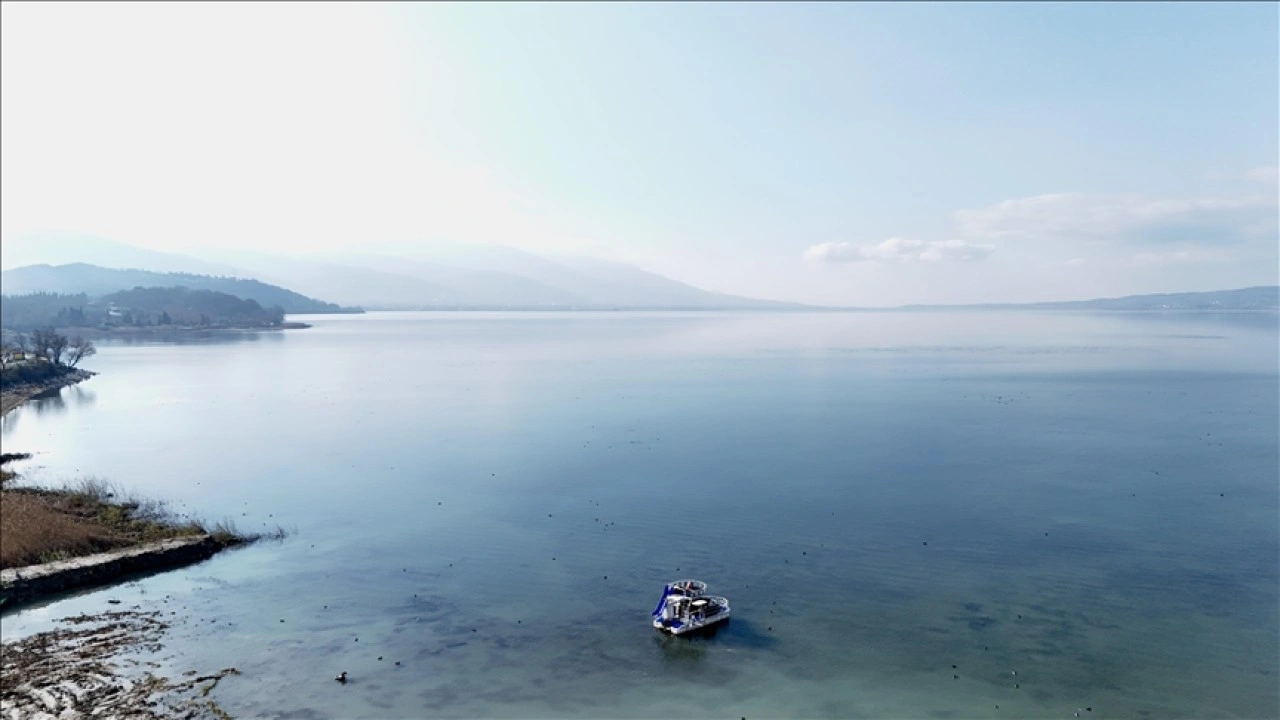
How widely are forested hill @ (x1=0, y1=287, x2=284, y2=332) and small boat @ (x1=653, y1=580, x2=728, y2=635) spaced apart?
10918 cm

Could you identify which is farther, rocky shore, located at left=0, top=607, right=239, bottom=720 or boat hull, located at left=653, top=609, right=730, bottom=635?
boat hull, located at left=653, top=609, right=730, bottom=635

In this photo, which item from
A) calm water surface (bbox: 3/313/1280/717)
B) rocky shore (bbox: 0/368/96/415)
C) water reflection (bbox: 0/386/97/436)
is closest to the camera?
calm water surface (bbox: 3/313/1280/717)

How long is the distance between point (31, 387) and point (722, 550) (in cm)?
5223

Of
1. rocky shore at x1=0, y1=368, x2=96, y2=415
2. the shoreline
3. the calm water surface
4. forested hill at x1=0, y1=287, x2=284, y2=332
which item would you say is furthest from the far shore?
the shoreline

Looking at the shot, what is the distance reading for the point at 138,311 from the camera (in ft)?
417

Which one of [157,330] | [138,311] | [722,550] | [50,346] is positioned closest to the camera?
[722,550]

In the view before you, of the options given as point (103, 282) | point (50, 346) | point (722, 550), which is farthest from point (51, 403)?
point (103, 282)

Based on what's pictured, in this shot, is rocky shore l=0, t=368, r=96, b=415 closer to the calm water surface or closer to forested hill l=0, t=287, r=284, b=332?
the calm water surface

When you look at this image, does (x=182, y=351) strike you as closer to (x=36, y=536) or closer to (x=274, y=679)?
(x=36, y=536)

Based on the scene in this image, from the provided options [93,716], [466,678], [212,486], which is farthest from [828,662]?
[212,486]

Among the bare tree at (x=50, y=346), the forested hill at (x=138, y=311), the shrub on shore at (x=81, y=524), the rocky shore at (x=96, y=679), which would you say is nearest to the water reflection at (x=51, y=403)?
the bare tree at (x=50, y=346)

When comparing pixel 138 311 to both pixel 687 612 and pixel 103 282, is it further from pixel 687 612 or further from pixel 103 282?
pixel 687 612

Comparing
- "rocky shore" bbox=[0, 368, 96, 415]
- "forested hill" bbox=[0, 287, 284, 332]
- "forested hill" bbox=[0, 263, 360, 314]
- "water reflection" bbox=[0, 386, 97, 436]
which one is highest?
"forested hill" bbox=[0, 263, 360, 314]

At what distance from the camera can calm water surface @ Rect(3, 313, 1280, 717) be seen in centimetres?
1332
